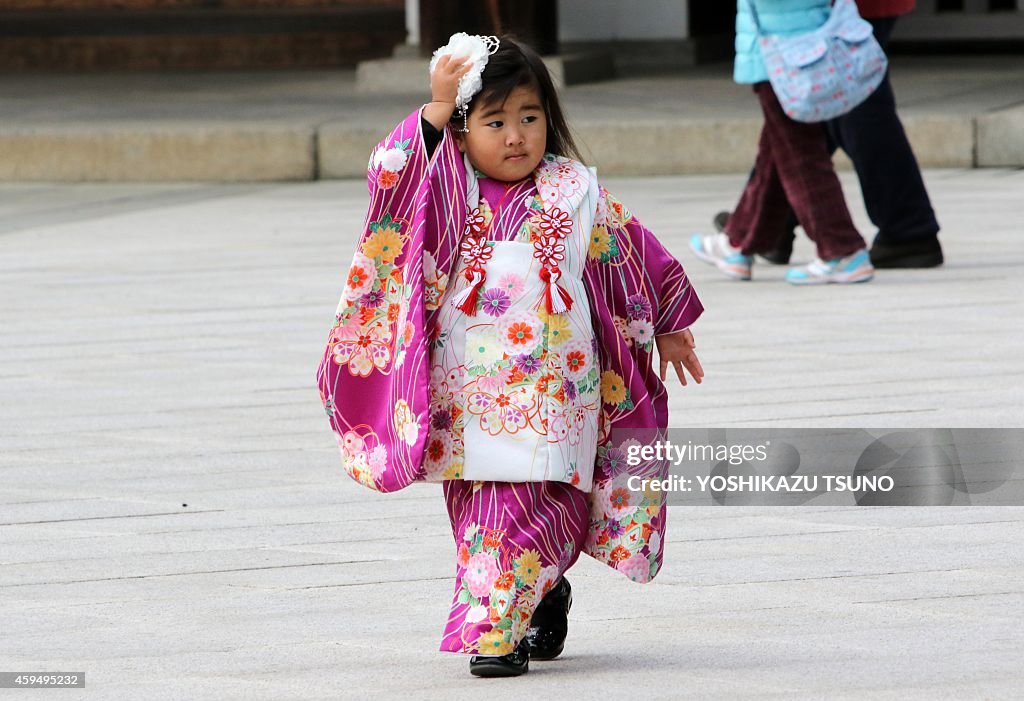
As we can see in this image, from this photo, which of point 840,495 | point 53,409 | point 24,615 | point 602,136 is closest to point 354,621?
point 24,615

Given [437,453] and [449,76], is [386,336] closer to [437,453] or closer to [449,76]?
[437,453]

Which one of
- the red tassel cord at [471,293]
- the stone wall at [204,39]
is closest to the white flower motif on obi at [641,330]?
the red tassel cord at [471,293]

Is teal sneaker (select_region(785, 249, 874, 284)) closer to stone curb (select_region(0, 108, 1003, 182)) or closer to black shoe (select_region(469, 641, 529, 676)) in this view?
stone curb (select_region(0, 108, 1003, 182))

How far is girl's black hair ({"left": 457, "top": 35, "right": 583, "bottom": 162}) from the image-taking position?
281 centimetres

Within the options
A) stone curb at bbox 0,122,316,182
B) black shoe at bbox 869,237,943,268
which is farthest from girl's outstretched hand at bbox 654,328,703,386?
stone curb at bbox 0,122,316,182

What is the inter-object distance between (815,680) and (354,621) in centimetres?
77

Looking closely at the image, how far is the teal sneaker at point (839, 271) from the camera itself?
6145 mm

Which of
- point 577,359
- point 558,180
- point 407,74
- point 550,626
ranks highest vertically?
point 558,180

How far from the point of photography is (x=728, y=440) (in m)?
4.19

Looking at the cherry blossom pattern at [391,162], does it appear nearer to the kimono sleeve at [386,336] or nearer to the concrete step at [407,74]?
the kimono sleeve at [386,336]

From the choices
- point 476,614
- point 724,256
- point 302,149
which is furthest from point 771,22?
point 302,149

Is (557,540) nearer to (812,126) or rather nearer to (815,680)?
(815,680)

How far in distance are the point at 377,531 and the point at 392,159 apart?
101 cm

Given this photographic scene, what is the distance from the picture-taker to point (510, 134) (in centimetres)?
282
